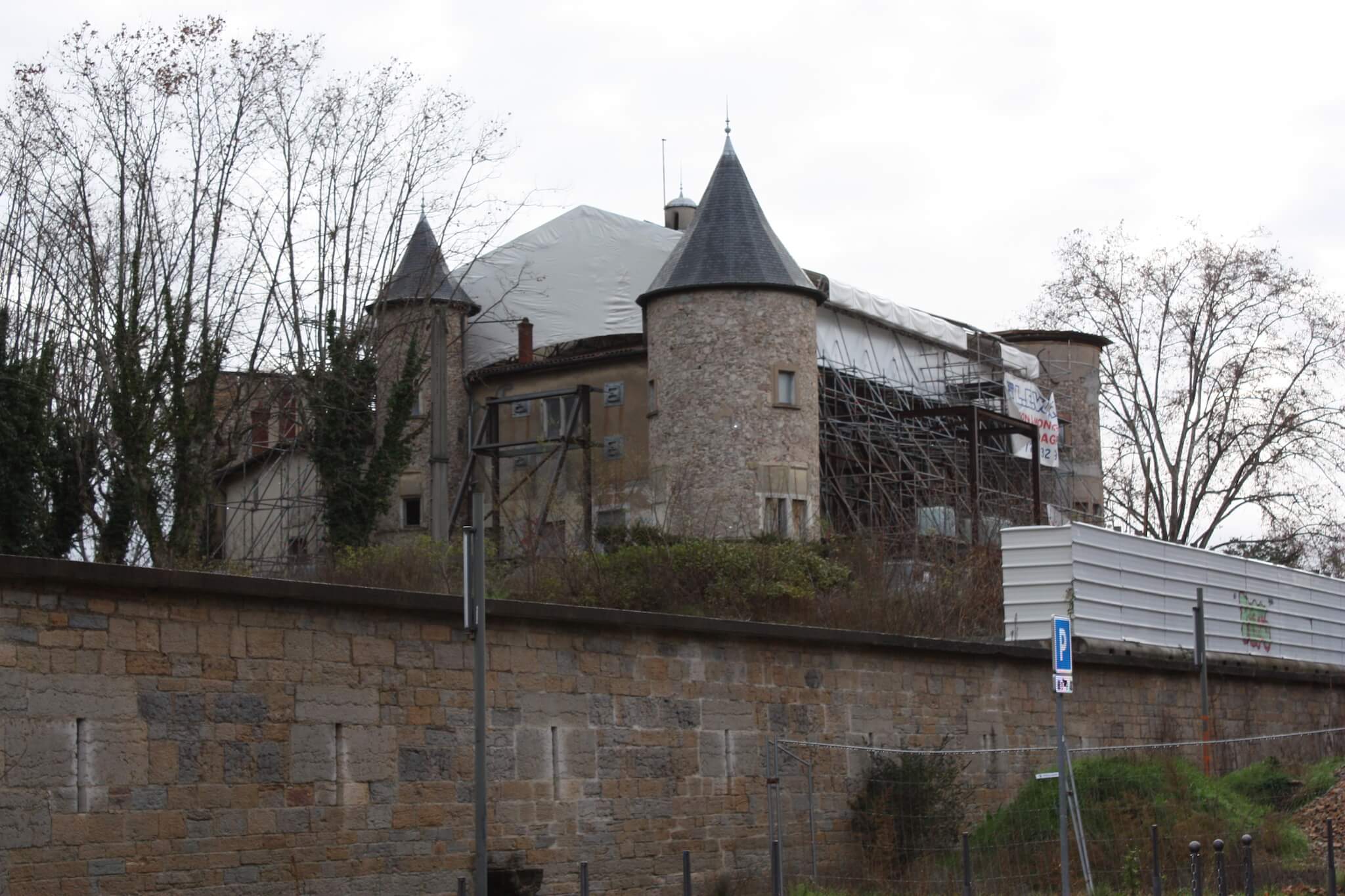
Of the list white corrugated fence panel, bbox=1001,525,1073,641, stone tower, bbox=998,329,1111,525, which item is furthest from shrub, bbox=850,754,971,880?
stone tower, bbox=998,329,1111,525

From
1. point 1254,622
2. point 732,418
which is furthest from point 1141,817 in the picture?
point 732,418

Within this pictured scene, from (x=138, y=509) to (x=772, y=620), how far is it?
35.0ft

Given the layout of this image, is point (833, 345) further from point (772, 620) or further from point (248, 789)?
point (248, 789)

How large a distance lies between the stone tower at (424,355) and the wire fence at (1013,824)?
18819 millimetres

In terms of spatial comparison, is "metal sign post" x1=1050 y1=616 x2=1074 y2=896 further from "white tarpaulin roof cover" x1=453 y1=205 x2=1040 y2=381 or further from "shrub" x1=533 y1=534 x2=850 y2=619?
"white tarpaulin roof cover" x1=453 y1=205 x2=1040 y2=381

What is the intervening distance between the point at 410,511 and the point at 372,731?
103 feet

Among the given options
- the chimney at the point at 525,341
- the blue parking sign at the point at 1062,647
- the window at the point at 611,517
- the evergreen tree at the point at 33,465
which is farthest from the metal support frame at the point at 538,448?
the blue parking sign at the point at 1062,647

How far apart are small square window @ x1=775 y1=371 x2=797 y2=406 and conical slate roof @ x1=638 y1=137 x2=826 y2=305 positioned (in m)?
1.93

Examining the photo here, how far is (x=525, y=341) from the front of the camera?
45312mm

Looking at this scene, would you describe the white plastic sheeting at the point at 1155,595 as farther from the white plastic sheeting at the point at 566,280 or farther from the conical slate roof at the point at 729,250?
the white plastic sheeting at the point at 566,280

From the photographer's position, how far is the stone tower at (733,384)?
39156 millimetres

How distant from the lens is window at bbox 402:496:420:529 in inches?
1769

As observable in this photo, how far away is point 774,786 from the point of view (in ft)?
58.5

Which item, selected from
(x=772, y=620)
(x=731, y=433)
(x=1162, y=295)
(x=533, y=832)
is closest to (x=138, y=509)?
(x=772, y=620)
